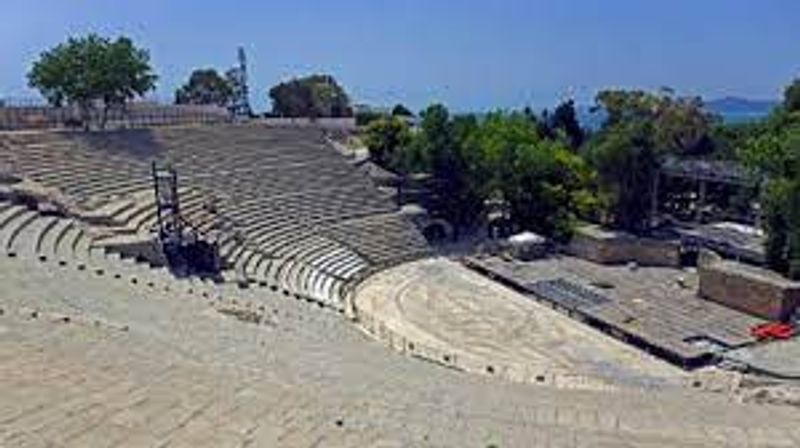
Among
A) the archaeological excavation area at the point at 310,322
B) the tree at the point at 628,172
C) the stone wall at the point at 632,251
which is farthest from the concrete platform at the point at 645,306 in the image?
the tree at the point at 628,172

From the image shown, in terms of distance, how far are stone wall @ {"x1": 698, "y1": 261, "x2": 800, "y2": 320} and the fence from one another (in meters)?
30.6

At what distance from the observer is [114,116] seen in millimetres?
52062

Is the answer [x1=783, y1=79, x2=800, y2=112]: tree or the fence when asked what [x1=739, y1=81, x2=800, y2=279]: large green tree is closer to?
[x1=783, y1=79, x2=800, y2=112]: tree

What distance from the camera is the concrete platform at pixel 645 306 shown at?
28983mm

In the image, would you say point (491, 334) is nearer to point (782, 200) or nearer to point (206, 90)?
point (782, 200)

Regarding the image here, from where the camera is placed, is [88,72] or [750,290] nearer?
[750,290]

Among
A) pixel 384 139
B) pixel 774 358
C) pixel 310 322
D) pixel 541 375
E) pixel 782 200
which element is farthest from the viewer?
pixel 384 139

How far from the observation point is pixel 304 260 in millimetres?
35844

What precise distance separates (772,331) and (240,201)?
22.6m

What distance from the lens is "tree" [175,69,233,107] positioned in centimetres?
6981

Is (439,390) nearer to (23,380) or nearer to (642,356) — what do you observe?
(23,380)

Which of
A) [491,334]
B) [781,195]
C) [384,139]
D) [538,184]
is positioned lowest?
[491,334]

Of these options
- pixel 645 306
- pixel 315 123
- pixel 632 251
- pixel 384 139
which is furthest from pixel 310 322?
pixel 315 123

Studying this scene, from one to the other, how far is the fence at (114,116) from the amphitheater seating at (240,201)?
4.02m
